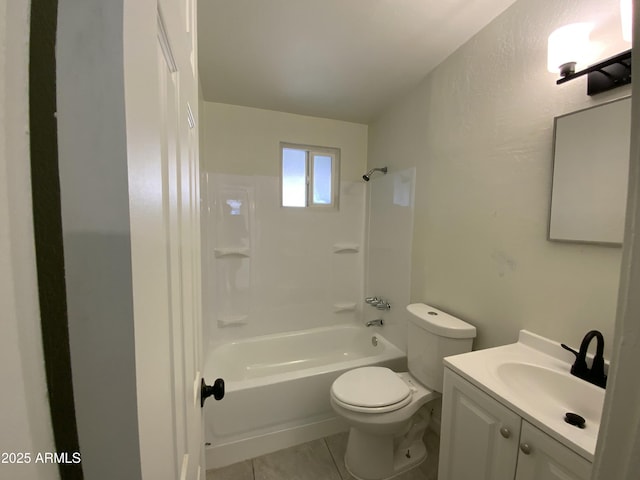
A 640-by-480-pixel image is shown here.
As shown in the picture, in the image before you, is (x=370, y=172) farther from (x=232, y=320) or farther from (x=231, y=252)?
(x=232, y=320)

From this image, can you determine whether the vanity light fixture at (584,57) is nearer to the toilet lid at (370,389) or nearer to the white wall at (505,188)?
the white wall at (505,188)

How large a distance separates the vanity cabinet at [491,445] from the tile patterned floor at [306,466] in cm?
56

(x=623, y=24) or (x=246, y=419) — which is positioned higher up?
(x=623, y=24)

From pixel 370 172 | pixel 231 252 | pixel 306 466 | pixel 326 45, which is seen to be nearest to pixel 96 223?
pixel 326 45

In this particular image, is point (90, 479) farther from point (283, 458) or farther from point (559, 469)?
point (283, 458)

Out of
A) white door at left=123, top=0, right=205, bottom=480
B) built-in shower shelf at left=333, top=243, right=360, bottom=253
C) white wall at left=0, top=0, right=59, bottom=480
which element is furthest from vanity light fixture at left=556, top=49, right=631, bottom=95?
built-in shower shelf at left=333, top=243, right=360, bottom=253

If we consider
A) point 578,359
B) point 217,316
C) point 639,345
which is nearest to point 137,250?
point 639,345

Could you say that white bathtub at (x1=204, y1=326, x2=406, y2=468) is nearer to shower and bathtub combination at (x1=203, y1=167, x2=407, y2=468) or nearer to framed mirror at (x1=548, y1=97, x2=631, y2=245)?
shower and bathtub combination at (x1=203, y1=167, x2=407, y2=468)

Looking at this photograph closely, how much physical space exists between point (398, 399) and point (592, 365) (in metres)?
0.81

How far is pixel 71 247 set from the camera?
0.61ft

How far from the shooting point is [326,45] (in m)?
1.48

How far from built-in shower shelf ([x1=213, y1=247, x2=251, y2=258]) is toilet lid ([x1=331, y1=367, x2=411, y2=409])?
1.29 meters

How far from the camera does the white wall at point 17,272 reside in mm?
148

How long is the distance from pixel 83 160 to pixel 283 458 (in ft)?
6.50
